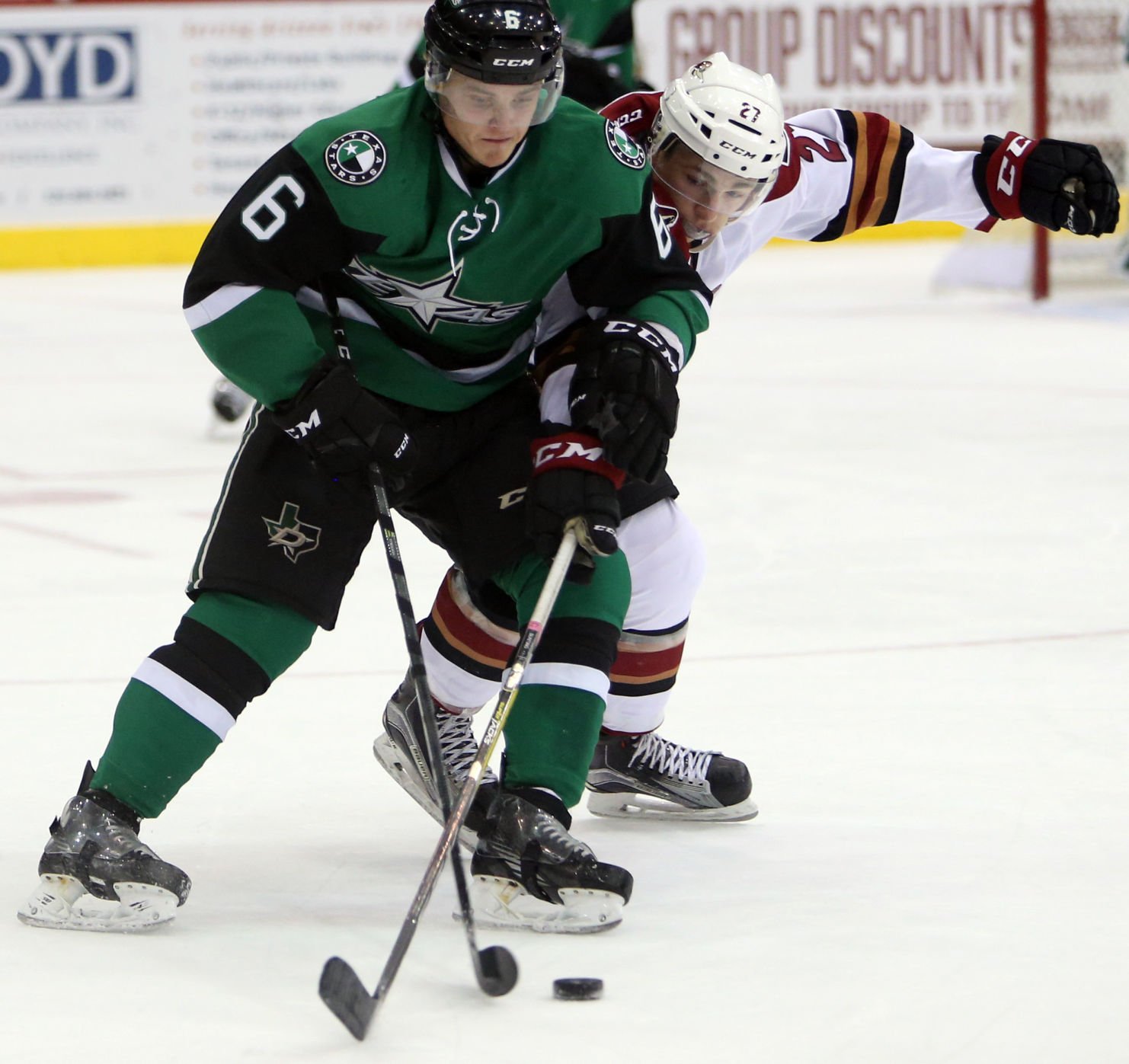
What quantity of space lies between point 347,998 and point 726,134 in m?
1.04

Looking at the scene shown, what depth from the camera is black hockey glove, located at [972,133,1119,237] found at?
8.13ft

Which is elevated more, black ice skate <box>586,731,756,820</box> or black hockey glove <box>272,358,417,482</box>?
black hockey glove <box>272,358,417,482</box>

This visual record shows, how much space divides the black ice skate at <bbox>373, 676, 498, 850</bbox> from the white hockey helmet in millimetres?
647

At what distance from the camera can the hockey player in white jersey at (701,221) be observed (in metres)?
2.30

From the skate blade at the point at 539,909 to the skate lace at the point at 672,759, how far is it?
0.39 metres

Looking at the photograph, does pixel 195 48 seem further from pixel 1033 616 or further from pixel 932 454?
pixel 1033 616

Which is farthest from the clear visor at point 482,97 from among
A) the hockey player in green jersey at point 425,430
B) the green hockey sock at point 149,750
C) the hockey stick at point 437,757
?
the green hockey sock at point 149,750

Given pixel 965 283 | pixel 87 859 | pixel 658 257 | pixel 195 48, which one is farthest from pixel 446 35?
pixel 195 48

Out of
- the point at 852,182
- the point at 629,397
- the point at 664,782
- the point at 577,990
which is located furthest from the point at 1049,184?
the point at 577,990

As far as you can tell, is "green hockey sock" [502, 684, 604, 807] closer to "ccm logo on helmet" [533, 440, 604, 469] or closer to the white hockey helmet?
"ccm logo on helmet" [533, 440, 604, 469]

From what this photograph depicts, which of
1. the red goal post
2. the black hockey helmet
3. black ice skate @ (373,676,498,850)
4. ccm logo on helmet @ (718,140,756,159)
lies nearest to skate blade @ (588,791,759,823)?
black ice skate @ (373,676,498,850)

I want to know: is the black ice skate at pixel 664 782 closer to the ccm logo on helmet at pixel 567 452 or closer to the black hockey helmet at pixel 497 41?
the ccm logo on helmet at pixel 567 452

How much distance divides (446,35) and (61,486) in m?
2.96

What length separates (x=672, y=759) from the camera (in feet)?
8.00
